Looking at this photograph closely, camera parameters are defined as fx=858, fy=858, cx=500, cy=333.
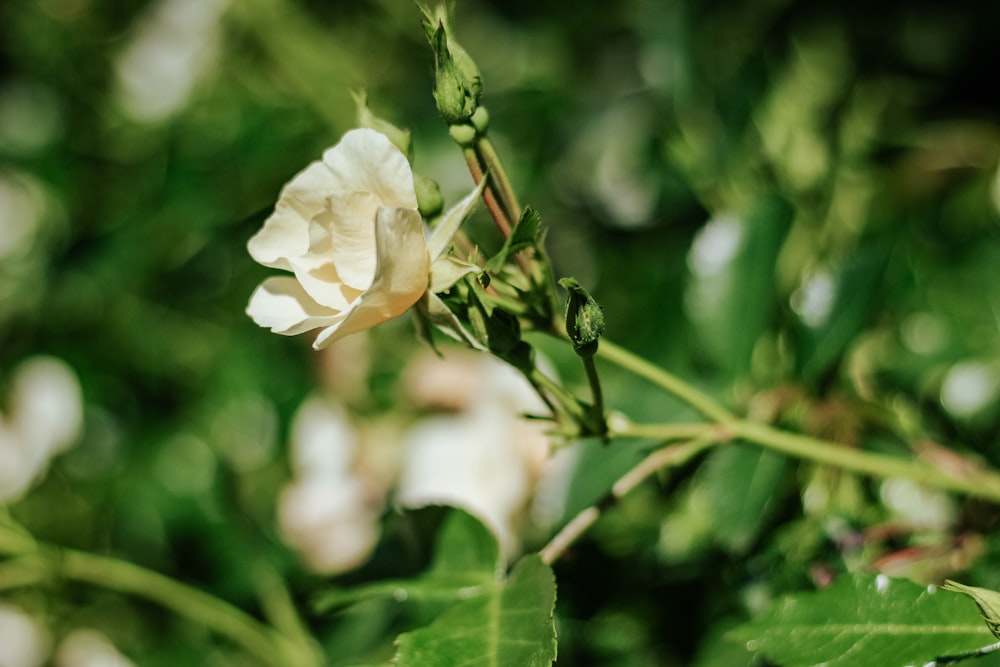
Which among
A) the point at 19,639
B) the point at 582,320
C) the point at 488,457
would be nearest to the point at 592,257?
the point at 488,457

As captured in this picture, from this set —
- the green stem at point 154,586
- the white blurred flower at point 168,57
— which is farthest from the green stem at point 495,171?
the white blurred flower at point 168,57

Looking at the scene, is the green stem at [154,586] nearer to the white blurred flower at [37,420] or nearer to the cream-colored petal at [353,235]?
the white blurred flower at [37,420]

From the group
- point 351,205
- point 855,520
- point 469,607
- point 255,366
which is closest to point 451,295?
point 351,205

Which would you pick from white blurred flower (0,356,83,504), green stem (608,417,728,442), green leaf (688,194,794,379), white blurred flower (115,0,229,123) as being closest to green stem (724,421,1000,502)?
green stem (608,417,728,442)

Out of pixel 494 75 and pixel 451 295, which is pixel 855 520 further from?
pixel 494 75

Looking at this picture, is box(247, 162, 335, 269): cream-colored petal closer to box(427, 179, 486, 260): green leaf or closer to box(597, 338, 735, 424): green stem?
box(427, 179, 486, 260): green leaf

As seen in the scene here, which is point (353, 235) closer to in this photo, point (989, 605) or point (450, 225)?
point (450, 225)
